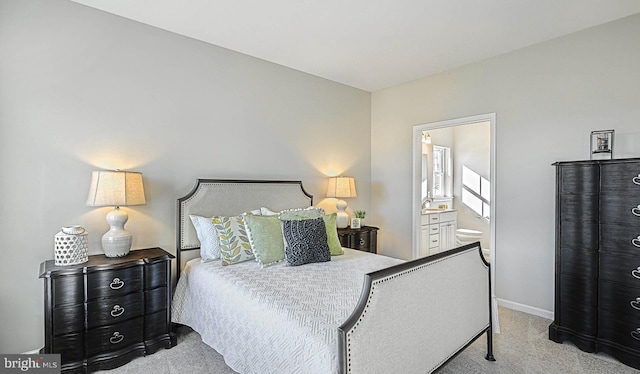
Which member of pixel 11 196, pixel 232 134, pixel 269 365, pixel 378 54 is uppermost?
pixel 378 54

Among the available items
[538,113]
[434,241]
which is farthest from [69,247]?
[434,241]

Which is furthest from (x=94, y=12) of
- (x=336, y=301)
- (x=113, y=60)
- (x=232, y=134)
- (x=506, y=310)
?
(x=506, y=310)

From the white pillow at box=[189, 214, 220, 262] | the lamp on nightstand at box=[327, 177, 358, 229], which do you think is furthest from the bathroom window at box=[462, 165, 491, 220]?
the white pillow at box=[189, 214, 220, 262]

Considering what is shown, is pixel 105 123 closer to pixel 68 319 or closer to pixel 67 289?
pixel 67 289

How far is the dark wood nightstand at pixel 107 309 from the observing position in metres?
2.17

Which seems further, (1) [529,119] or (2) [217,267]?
(1) [529,119]

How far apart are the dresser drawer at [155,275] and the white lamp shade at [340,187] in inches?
87.1

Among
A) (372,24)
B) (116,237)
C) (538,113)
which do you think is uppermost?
(372,24)

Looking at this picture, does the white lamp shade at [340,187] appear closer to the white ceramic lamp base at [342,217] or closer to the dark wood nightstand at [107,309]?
the white ceramic lamp base at [342,217]

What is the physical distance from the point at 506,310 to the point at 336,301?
2.52 m

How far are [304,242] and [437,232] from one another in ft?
9.90

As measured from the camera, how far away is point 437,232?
5.04m

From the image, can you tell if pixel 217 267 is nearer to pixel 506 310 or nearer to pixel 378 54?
pixel 378 54

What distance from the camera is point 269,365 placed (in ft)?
5.78
